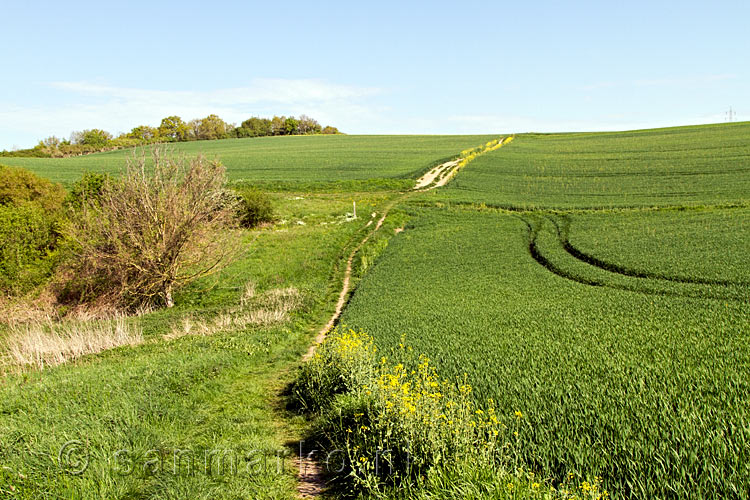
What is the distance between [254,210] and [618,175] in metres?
40.2

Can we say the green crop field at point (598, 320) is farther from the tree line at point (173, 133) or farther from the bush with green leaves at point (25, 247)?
the tree line at point (173, 133)

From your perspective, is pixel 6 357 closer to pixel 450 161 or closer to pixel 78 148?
pixel 450 161

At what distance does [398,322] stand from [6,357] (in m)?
12.6

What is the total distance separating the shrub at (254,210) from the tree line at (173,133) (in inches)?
3196

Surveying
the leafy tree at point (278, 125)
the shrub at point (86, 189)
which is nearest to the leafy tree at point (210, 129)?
the leafy tree at point (278, 125)

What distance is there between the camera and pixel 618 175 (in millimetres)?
52250

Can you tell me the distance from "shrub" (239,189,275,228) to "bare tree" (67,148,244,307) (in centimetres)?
1397

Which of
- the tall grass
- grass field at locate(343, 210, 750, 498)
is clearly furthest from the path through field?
the tall grass

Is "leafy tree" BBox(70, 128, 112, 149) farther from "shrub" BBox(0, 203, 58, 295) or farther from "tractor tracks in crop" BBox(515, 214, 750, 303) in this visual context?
"tractor tracks in crop" BBox(515, 214, 750, 303)

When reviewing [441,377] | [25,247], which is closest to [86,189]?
[25,247]

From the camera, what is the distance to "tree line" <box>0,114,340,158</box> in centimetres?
10300

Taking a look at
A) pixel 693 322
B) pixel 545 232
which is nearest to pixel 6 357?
pixel 693 322

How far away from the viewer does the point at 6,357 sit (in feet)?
48.6

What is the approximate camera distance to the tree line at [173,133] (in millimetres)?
103000
